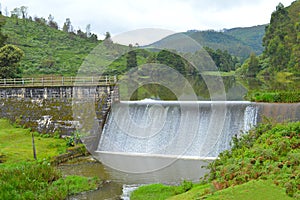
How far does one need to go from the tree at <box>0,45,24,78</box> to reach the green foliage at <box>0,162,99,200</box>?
792 inches

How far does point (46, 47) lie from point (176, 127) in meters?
52.1

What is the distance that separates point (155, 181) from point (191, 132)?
5433 millimetres

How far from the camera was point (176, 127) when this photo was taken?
20547mm

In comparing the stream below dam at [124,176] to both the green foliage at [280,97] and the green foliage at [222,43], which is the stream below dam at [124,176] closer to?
the green foliage at [280,97]

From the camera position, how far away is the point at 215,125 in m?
19.6

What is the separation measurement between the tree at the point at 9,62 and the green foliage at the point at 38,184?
66.0ft

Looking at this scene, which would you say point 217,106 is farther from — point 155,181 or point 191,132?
point 155,181

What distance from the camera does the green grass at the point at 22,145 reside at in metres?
18.2

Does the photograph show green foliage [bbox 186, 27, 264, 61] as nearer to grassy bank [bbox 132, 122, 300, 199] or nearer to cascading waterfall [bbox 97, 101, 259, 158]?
cascading waterfall [bbox 97, 101, 259, 158]

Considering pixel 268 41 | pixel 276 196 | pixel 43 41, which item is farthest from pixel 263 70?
pixel 276 196

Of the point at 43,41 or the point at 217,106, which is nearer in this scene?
the point at 217,106

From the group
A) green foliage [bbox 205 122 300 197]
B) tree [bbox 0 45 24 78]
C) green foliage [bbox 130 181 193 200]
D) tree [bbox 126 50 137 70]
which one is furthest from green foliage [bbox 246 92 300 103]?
tree [bbox 126 50 137 70]

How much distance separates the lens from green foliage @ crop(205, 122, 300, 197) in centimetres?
903

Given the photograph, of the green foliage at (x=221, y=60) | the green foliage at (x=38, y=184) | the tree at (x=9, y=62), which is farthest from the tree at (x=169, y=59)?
the green foliage at (x=38, y=184)
